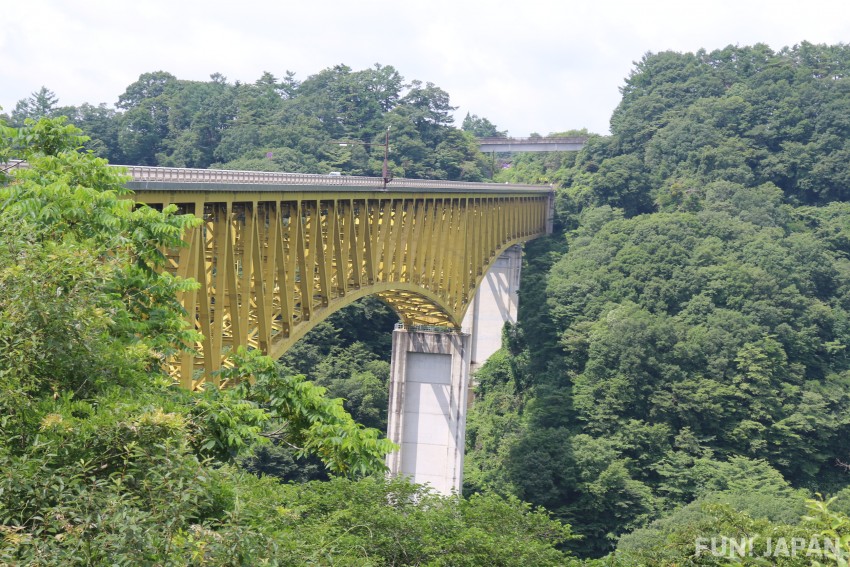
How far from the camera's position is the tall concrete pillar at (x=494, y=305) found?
72438 millimetres

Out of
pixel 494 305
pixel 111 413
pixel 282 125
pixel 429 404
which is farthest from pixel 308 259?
pixel 282 125

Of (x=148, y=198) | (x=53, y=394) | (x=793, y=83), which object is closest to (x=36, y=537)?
(x=53, y=394)

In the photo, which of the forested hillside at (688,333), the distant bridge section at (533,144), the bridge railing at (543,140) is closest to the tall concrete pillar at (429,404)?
the forested hillside at (688,333)

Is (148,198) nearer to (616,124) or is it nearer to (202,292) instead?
(202,292)

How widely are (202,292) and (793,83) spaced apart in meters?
82.3

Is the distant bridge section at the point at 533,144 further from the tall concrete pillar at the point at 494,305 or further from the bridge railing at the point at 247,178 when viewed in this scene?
the bridge railing at the point at 247,178

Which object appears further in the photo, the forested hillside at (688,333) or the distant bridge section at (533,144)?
the distant bridge section at (533,144)

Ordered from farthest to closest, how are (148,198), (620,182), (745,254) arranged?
(620,182) → (745,254) → (148,198)

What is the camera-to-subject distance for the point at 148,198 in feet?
60.6

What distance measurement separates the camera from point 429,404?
49.0m

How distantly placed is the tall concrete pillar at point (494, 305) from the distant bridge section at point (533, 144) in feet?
119

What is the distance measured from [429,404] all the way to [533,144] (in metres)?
66.5

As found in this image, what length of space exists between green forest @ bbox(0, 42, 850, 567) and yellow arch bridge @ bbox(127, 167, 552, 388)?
1933 millimetres

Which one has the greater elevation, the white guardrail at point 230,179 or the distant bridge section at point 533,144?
the distant bridge section at point 533,144
